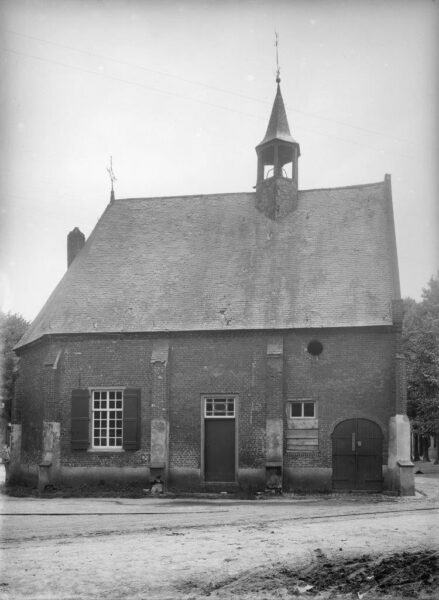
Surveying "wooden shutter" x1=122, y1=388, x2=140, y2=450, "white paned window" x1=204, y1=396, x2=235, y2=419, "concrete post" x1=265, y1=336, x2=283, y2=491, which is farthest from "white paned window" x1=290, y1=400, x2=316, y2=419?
"wooden shutter" x1=122, y1=388, x2=140, y2=450

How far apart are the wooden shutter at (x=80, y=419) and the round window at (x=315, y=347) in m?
7.52

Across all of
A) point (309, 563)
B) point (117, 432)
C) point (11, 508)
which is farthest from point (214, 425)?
point (309, 563)

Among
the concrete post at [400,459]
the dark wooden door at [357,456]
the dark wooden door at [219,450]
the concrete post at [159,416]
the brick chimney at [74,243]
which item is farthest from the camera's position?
the brick chimney at [74,243]

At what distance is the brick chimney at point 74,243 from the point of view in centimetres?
2800

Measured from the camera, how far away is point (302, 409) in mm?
22297

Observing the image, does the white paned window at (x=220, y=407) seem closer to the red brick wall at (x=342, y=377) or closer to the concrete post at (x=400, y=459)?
the red brick wall at (x=342, y=377)

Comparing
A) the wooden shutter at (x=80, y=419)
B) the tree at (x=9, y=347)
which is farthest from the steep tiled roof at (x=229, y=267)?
the tree at (x=9, y=347)

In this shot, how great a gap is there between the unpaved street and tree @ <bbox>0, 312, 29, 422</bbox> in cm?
2708

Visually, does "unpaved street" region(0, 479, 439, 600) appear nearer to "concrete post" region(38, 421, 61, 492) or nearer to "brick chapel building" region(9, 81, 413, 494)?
"brick chapel building" region(9, 81, 413, 494)

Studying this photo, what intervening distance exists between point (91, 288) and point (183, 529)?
43.4 feet

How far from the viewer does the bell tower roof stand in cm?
2680

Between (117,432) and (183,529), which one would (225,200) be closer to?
(117,432)

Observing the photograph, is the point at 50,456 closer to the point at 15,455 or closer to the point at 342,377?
the point at 15,455

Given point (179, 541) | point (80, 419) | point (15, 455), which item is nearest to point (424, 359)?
point (80, 419)
